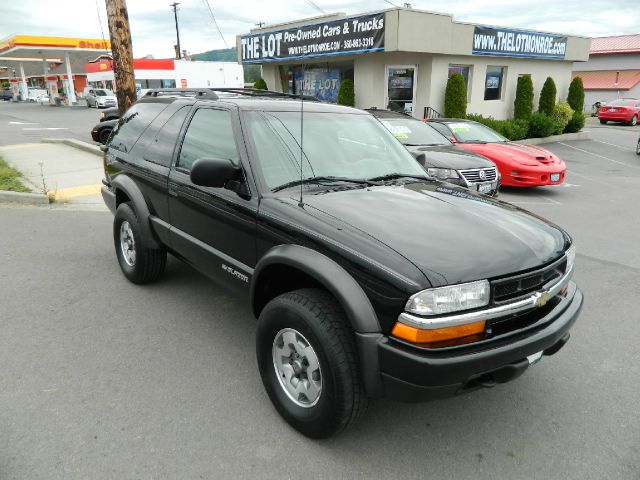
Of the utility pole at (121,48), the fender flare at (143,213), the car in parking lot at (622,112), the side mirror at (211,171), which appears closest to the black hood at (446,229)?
the side mirror at (211,171)

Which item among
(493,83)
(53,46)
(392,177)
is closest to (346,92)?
(493,83)

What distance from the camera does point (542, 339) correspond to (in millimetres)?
2482

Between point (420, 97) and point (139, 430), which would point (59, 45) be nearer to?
point (420, 97)

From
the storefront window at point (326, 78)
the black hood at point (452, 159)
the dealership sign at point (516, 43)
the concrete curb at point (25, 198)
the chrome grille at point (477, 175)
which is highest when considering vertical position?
the dealership sign at point (516, 43)

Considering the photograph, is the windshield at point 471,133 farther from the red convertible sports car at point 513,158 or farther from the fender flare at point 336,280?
the fender flare at point 336,280

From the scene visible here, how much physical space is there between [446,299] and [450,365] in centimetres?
30

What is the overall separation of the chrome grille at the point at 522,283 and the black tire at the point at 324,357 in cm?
75

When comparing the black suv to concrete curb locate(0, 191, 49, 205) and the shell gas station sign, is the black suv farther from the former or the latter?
the shell gas station sign

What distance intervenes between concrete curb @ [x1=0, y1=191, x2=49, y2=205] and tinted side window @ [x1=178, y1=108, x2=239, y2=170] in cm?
546

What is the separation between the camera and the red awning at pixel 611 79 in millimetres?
40781

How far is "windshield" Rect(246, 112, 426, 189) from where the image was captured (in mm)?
3262

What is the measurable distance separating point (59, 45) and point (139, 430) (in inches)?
1911

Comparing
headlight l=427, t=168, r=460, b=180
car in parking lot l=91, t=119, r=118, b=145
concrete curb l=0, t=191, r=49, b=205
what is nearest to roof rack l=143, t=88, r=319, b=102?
headlight l=427, t=168, r=460, b=180

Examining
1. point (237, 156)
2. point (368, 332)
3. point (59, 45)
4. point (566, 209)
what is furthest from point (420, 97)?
point (59, 45)
